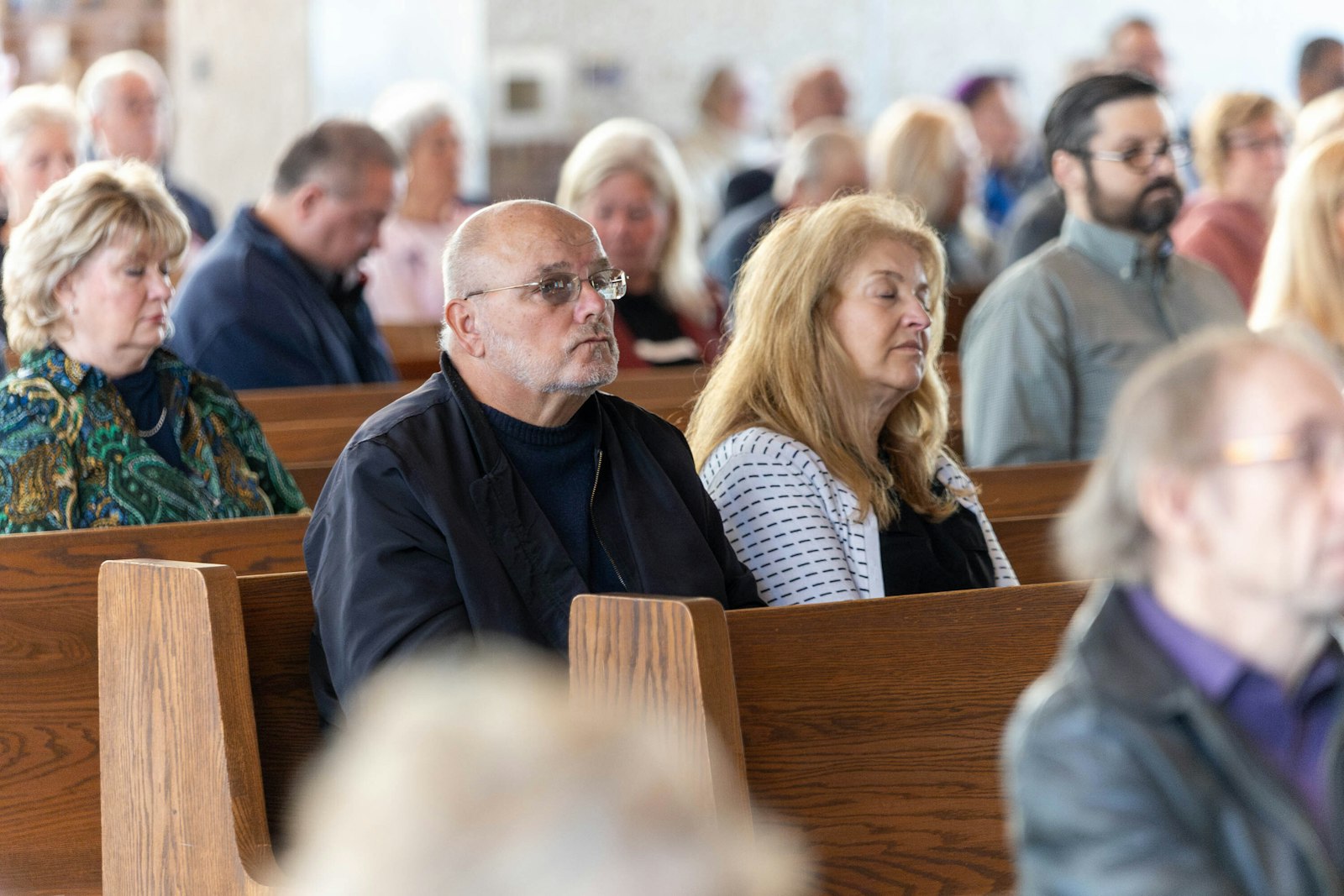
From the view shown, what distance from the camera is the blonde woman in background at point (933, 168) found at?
650cm

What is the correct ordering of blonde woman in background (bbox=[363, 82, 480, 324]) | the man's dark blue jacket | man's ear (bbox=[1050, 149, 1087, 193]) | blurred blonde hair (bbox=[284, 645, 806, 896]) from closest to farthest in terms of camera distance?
blurred blonde hair (bbox=[284, 645, 806, 896]) < man's ear (bbox=[1050, 149, 1087, 193]) < the man's dark blue jacket < blonde woman in background (bbox=[363, 82, 480, 324])

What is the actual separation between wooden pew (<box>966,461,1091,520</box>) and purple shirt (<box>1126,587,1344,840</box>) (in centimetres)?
206

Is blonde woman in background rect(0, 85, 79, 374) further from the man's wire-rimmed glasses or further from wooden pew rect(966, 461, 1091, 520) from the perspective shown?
wooden pew rect(966, 461, 1091, 520)

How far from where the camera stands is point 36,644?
2.51 metres

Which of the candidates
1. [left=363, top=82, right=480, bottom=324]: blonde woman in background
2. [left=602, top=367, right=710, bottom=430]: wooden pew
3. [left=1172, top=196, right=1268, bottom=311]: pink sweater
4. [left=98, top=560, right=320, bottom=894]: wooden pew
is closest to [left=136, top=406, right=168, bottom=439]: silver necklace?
[left=98, top=560, right=320, bottom=894]: wooden pew

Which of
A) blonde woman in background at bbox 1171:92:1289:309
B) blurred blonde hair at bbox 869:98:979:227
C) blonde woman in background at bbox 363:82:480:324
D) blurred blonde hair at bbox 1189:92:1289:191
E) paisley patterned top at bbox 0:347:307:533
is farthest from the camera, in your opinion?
blurred blonde hair at bbox 869:98:979:227

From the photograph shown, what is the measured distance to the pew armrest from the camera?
219 cm

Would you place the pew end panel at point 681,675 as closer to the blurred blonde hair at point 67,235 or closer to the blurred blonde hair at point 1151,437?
the blurred blonde hair at point 1151,437

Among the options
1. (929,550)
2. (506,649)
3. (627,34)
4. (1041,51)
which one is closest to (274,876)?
(506,649)

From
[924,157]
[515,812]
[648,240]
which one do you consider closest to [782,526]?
[515,812]

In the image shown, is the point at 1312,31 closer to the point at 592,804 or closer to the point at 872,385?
the point at 872,385

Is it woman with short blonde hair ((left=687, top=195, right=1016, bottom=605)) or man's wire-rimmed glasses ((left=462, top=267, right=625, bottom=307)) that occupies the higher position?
man's wire-rimmed glasses ((left=462, top=267, right=625, bottom=307))

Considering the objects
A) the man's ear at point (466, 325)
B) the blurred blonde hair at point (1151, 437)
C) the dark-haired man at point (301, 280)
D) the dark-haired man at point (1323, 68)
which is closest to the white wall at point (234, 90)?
the dark-haired man at point (301, 280)

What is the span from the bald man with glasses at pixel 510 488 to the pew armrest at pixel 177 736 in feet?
0.52
